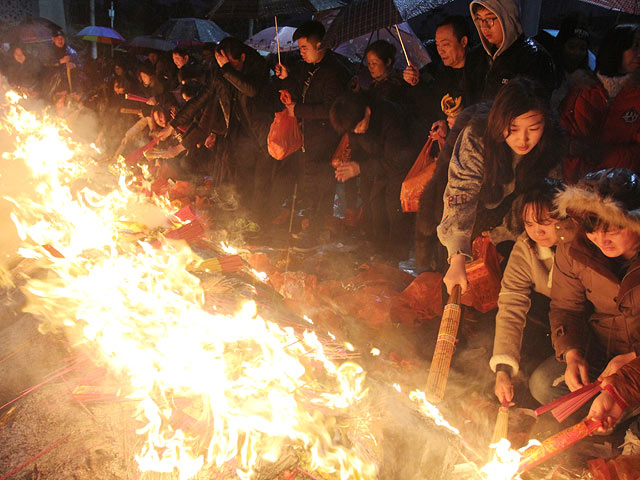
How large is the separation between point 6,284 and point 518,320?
150 inches

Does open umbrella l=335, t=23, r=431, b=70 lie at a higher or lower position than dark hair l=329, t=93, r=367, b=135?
higher

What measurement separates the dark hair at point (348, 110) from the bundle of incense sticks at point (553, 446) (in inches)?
163

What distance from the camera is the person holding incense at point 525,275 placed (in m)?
3.38

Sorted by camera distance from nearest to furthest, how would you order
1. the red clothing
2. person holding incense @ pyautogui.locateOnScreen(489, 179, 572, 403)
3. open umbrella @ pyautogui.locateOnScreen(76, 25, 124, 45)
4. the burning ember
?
1. the burning ember
2. person holding incense @ pyautogui.locateOnScreen(489, 179, 572, 403)
3. the red clothing
4. open umbrella @ pyautogui.locateOnScreen(76, 25, 124, 45)

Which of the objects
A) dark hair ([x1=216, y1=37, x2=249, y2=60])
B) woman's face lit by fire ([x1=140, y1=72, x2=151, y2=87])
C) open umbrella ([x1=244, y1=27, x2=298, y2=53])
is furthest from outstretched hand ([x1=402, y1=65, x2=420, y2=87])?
woman's face lit by fire ([x1=140, y1=72, x2=151, y2=87])

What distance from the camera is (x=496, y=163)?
3699mm

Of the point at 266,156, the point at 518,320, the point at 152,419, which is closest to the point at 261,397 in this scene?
the point at 152,419

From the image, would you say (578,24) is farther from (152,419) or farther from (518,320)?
(152,419)

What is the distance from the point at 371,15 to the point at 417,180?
1786mm

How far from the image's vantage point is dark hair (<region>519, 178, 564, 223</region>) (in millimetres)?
3387

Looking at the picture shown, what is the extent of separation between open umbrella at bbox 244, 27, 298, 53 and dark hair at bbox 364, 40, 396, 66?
346 centimetres

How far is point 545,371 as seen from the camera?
3.47 metres

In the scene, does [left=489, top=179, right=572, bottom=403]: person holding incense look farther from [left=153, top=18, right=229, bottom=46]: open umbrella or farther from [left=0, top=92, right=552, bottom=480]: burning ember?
[left=153, top=18, right=229, bottom=46]: open umbrella

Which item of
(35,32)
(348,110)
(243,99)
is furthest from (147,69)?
(35,32)
